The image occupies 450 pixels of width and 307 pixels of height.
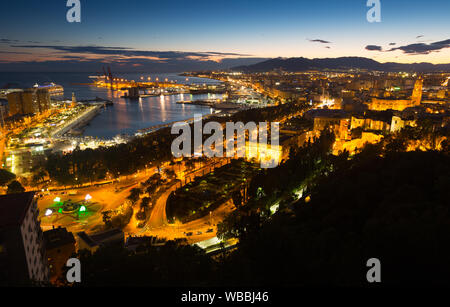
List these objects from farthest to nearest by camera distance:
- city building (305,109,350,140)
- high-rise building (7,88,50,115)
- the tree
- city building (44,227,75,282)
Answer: high-rise building (7,88,50,115) → city building (305,109,350,140) → the tree → city building (44,227,75,282)

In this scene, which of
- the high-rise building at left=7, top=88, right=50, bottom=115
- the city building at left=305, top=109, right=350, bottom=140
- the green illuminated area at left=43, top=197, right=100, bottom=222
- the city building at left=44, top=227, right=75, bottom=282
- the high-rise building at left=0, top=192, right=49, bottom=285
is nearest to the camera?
the high-rise building at left=0, top=192, right=49, bottom=285

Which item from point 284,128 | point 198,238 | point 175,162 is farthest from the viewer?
point 284,128

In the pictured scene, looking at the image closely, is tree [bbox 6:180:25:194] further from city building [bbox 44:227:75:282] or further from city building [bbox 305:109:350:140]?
city building [bbox 305:109:350:140]

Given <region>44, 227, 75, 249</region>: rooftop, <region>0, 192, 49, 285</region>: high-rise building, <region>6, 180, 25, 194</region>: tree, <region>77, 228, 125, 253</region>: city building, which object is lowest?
<region>77, 228, 125, 253</region>: city building

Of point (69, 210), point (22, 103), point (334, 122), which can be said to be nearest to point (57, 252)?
point (69, 210)

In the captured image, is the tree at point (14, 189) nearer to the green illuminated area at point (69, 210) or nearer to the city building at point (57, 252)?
the green illuminated area at point (69, 210)

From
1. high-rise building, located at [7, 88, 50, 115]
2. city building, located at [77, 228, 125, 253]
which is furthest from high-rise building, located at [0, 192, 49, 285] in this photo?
high-rise building, located at [7, 88, 50, 115]
